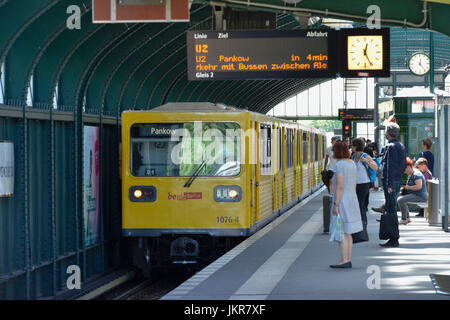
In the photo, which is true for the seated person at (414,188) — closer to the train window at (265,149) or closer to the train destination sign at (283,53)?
the train window at (265,149)

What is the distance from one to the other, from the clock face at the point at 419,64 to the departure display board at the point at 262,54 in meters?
18.5

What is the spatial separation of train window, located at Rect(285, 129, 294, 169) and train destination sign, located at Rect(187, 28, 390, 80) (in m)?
5.91

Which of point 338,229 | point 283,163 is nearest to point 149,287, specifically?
point 283,163

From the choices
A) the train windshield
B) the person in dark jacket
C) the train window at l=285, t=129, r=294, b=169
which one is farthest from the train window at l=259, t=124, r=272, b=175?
the train window at l=285, t=129, r=294, b=169

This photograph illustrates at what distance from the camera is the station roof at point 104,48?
40.5 feet

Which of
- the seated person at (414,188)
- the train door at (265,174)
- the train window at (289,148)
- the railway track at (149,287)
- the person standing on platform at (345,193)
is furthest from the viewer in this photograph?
the train window at (289,148)

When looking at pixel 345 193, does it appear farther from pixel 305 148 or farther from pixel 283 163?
pixel 305 148

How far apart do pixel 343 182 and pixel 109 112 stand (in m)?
7.30

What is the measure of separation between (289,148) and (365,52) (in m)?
6.79

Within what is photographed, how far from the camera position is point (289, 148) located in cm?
2138

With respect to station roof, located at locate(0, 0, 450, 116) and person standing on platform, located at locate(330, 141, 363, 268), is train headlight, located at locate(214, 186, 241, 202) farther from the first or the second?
person standing on platform, located at locate(330, 141, 363, 268)

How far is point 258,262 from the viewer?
12227mm

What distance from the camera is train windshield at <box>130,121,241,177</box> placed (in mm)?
14469

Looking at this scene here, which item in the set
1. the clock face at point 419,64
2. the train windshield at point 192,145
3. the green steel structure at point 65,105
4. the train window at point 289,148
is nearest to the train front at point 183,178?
the train windshield at point 192,145
